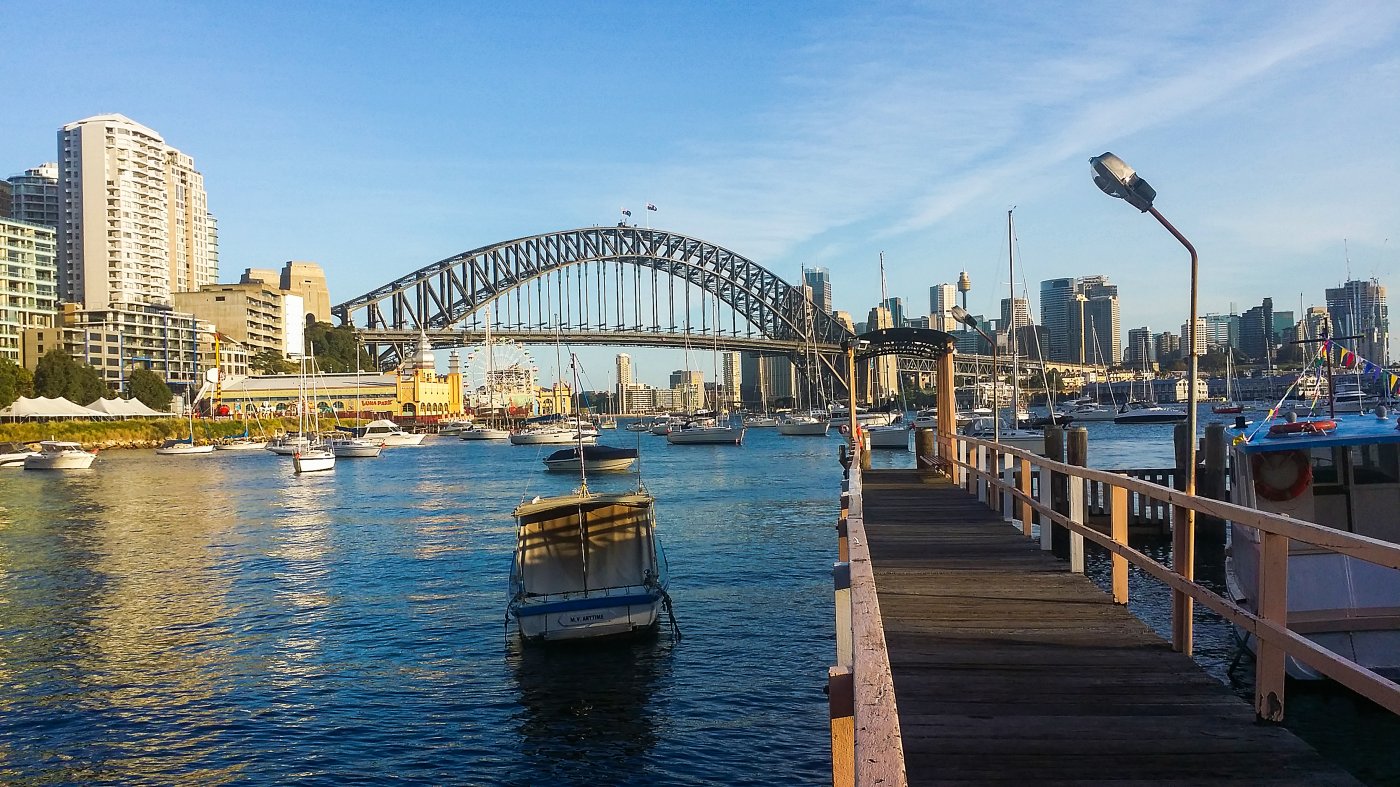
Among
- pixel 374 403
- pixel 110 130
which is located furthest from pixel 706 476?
pixel 110 130

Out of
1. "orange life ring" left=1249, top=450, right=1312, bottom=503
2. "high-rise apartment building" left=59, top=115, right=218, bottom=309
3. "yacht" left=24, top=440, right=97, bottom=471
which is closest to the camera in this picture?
"orange life ring" left=1249, top=450, right=1312, bottom=503

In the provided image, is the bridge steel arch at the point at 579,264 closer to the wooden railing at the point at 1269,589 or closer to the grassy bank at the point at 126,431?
the grassy bank at the point at 126,431

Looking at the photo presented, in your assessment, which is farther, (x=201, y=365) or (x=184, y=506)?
(x=201, y=365)

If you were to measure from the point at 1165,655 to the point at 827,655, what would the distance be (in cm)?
1154

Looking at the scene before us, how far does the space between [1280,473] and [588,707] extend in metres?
9.23

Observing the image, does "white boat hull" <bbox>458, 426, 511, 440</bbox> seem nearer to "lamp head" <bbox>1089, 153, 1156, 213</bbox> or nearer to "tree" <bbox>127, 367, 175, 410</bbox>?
"tree" <bbox>127, 367, 175, 410</bbox>

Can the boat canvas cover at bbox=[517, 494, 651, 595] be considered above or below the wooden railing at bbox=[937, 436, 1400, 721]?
below

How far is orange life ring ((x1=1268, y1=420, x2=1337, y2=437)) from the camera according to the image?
11.5 m

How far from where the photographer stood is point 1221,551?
2367 centimetres

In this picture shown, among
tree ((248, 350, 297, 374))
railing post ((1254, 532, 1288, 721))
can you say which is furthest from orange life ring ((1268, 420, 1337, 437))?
tree ((248, 350, 297, 374))

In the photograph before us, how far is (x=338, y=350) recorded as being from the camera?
564 feet

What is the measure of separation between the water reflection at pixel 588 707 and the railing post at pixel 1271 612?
8.45m

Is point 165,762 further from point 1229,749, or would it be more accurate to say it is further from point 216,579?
point 216,579

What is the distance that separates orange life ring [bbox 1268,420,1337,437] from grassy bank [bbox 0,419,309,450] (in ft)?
364
